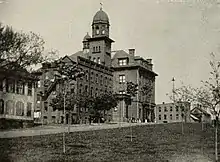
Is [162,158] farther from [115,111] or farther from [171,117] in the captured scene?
[171,117]

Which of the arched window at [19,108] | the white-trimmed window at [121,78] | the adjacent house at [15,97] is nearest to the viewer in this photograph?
the adjacent house at [15,97]

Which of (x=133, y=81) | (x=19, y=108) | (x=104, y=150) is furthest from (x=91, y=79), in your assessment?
(x=104, y=150)

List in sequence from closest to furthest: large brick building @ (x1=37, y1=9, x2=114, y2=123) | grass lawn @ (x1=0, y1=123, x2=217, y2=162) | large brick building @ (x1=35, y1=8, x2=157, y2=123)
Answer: grass lawn @ (x1=0, y1=123, x2=217, y2=162) → large brick building @ (x1=35, y1=8, x2=157, y2=123) → large brick building @ (x1=37, y1=9, x2=114, y2=123)

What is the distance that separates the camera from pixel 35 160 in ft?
17.8

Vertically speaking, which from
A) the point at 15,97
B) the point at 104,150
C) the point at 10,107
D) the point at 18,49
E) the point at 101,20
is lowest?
the point at 104,150

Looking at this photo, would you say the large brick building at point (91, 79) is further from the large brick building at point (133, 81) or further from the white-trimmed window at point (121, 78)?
the white-trimmed window at point (121, 78)

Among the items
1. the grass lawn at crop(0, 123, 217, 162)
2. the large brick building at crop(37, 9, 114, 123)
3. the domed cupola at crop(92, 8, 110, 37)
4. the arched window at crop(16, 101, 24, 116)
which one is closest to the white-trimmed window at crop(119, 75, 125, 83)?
the large brick building at crop(37, 9, 114, 123)

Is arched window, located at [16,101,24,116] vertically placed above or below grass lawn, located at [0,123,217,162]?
above

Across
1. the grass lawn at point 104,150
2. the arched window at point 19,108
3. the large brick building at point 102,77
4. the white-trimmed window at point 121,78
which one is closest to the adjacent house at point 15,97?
the arched window at point 19,108

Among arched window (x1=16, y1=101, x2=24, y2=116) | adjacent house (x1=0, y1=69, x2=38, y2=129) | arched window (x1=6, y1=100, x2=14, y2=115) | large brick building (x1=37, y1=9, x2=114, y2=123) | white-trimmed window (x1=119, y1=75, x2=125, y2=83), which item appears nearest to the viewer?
adjacent house (x1=0, y1=69, x2=38, y2=129)

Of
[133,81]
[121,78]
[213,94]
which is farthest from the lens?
[133,81]

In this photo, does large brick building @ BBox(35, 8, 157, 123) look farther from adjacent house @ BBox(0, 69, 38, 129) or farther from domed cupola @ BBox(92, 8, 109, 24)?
domed cupola @ BBox(92, 8, 109, 24)

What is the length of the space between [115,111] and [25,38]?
10.7m

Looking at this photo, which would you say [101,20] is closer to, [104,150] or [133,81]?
[104,150]
